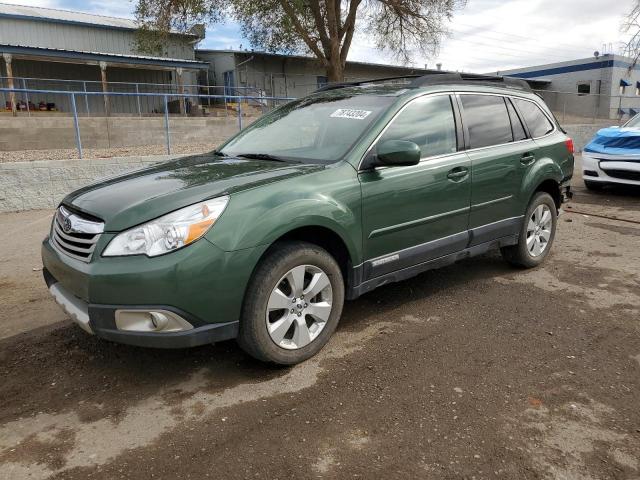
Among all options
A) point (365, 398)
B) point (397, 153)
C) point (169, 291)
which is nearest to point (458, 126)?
point (397, 153)

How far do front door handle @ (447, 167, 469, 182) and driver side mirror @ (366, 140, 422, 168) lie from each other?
2.26 feet

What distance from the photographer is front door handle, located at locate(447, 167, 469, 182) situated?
4070mm

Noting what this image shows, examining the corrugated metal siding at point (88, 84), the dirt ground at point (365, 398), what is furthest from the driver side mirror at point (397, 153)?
the corrugated metal siding at point (88, 84)

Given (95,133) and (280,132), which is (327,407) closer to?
(280,132)

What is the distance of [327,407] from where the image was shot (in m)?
2.85

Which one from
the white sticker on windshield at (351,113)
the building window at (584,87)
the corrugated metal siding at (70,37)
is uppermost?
the corrugated metal siding at (70,37)

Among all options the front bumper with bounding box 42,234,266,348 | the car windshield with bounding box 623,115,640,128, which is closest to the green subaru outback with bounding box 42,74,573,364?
the front bumper with bounding box 42,234,266,348

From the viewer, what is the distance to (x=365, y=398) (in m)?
2.92

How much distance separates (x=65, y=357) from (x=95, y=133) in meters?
13.1

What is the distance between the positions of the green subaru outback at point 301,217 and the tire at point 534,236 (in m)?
0.03

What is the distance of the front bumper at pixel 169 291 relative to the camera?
2676 millimetres

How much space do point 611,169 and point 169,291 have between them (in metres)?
9.13

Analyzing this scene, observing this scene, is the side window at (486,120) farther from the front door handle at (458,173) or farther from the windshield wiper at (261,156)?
the windshield wiper at (261,156)

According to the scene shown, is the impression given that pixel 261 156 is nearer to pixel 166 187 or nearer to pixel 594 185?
pixel 166 187
